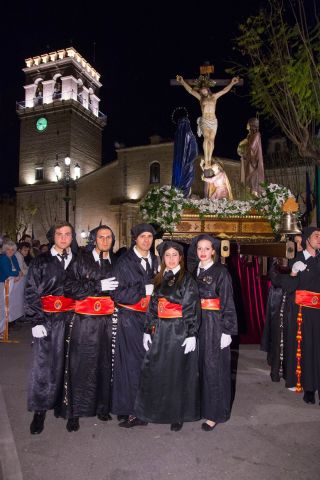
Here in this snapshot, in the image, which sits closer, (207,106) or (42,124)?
(207,106)

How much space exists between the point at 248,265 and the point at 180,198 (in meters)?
2.13

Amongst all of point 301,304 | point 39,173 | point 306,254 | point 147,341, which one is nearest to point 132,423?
point 147,341

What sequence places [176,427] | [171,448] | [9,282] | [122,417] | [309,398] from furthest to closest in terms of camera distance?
[9,282]
[309,398]
[122,417]
[176,427]
[171,448]

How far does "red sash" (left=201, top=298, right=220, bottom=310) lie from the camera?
429 centimetres

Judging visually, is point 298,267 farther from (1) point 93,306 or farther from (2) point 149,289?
(1) point 93,306

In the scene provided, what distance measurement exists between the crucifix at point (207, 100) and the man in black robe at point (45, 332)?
18.8 feet

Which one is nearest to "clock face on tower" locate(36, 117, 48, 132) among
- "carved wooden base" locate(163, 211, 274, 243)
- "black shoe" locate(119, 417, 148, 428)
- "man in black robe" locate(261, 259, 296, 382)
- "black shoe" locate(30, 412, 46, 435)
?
"carved wooden base" locate(163, 211, 274, 243)

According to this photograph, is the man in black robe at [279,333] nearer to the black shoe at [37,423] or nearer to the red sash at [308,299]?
the red sash at [308,299]

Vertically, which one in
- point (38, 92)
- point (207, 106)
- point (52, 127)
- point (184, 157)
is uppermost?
point (38, 92)

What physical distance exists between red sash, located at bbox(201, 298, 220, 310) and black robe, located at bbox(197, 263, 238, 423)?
0.03m

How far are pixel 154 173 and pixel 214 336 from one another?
1223 inches

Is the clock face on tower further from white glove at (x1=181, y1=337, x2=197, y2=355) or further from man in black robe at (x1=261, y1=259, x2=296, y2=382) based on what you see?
white glove at (x1=181, y1=337, x2=197, y2=355)

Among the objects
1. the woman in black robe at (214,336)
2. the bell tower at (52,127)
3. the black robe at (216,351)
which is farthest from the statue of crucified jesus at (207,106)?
the bell tower at (52,127)

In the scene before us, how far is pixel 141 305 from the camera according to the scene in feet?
14.4
